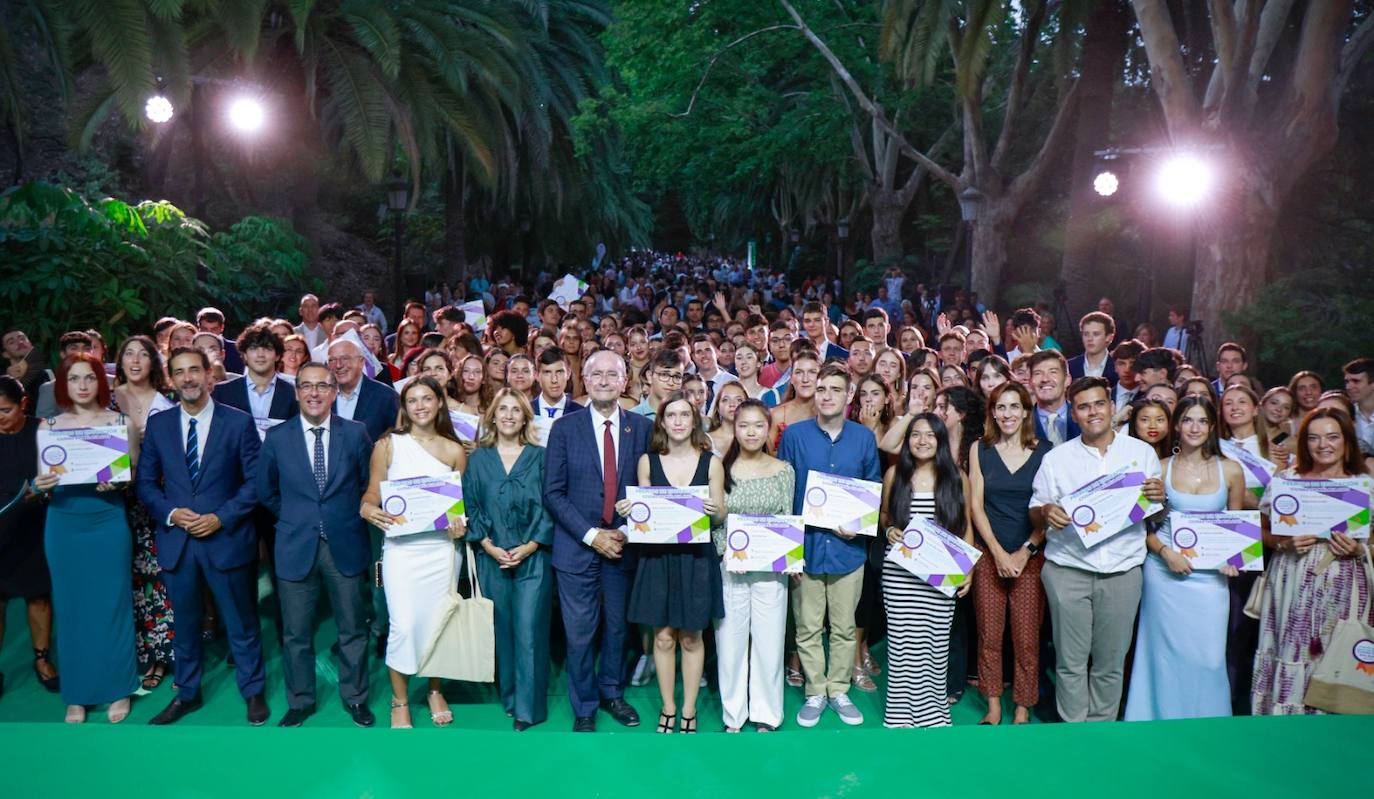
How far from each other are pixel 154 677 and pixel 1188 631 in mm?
6455

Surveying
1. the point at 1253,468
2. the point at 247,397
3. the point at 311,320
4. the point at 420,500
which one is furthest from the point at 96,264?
the point at 1253,468

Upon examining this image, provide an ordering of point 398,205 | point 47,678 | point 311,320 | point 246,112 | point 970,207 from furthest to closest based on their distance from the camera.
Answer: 1. point 970,207
2. point 398,205
3. point 246,112
4. point 311,320
5. point 47,678

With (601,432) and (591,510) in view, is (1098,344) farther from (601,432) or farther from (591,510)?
(591,510)

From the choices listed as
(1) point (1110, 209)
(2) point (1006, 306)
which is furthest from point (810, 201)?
(1) point (1110, 209)

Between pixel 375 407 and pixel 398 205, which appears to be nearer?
pixel 375 407

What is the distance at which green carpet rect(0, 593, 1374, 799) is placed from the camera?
42.1 inches

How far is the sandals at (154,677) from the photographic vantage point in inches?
251

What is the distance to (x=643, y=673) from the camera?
669 cm

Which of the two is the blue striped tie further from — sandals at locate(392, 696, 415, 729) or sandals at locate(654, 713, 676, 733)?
sandals at locate(654, 713, 676, 733)

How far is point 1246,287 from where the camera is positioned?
45.4 feet

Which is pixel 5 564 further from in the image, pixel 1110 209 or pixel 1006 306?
pixel 1006 306

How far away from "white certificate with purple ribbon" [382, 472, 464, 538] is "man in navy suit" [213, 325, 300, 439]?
2055mm

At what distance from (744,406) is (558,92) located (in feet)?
63.0

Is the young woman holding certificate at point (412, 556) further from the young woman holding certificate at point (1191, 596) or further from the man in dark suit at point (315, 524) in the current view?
the young woman holding certificate at point (1191, 596)
